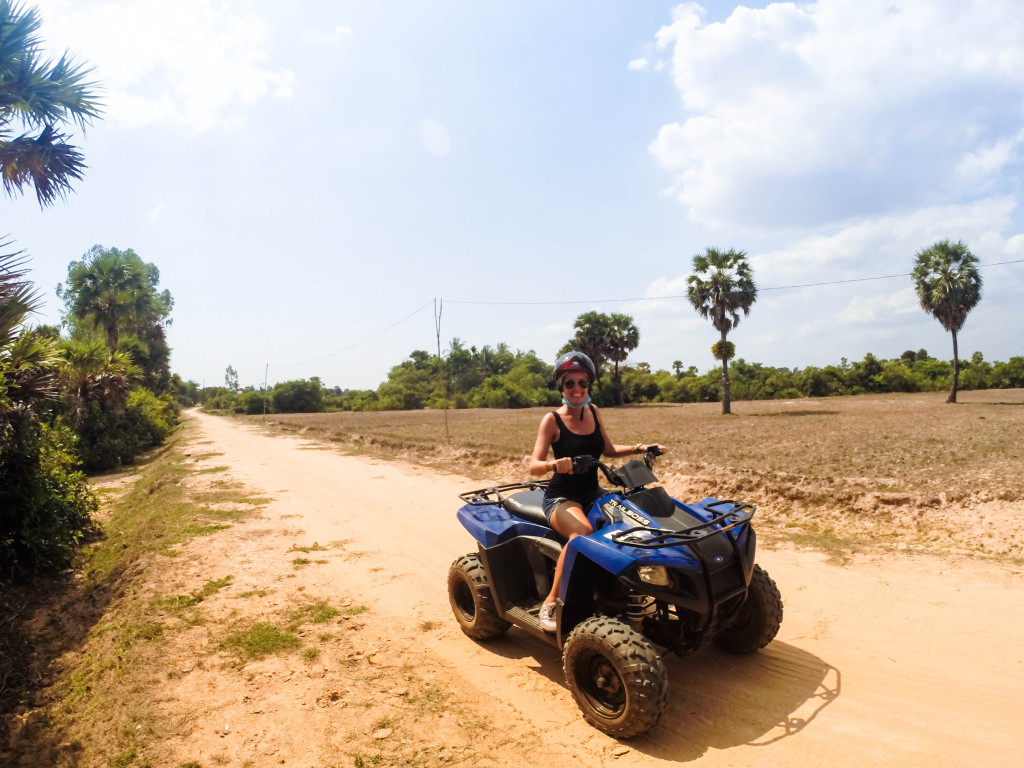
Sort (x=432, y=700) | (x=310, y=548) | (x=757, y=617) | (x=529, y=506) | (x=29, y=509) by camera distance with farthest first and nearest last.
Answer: (x=310, y=548), (x=29, y=509), (x=529, y=506), (x=757, y=617), (x=432, y=700)

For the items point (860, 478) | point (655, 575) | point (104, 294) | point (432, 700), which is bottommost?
point (432, 700)

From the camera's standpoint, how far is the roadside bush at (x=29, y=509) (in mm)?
6832

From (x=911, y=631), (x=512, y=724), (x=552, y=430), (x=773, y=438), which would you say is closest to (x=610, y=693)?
(x=512, y=724)

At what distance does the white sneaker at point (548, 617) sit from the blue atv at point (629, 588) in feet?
0.21

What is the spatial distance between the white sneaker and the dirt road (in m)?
0.44

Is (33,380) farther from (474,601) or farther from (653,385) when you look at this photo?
(653,385)

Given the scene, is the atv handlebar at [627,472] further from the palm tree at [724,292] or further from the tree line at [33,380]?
the palm tree at [724,292]

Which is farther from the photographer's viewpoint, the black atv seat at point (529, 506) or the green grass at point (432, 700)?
the black atv seat at point (529, 506)

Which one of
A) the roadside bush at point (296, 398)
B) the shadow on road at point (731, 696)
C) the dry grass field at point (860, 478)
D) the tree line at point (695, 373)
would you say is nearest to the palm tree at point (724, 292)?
the tree line at point (695, 373)

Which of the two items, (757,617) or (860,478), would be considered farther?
(860,478)

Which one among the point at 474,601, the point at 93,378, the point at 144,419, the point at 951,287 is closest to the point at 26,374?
the point at 474,601

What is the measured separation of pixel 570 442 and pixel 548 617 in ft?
3.65

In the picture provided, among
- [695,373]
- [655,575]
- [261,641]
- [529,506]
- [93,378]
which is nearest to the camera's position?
[655,575]

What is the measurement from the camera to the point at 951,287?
112 feet
